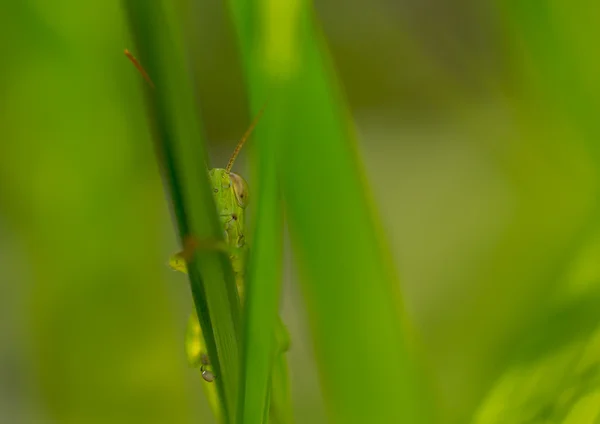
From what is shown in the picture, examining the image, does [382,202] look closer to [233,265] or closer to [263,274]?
[233,265]

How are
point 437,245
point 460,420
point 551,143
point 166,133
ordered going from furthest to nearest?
point 437,245
point 551,143
point 460,420
point 166,133

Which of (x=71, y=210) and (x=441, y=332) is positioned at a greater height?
(x=71, y=210)

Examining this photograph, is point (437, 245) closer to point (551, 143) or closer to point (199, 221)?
point (551, 143)

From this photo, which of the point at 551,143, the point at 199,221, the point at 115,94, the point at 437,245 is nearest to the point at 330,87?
the point at 199,221

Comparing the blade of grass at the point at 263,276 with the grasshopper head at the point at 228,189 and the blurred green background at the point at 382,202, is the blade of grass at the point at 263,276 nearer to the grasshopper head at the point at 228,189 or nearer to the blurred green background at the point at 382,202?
the blurred green background at the point at 382,202

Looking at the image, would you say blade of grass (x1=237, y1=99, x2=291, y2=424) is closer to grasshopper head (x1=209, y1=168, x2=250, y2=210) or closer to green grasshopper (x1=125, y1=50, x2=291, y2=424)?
green grasshopper (x1=125, y1=50, x2=291, y2=424)

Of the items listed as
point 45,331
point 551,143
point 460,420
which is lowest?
point 460,420

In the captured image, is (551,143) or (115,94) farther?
(551,143)
